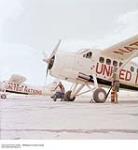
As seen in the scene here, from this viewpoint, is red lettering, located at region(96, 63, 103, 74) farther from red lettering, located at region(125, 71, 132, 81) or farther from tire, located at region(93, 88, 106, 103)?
red lettering, located at region(125, 71, 132, 81)

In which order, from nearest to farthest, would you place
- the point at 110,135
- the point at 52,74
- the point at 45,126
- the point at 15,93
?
the point at 110,135 → the point at 45,126 → the point at 52,74 → the point at 15,93

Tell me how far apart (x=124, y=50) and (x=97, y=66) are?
2.12ft

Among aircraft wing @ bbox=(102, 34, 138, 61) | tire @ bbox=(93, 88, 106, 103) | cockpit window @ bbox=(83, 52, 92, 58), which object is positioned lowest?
tire @ bbox=(93, 88, 106, 103)

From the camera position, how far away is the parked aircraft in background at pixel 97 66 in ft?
23.4

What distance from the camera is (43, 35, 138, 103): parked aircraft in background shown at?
23.4 ft

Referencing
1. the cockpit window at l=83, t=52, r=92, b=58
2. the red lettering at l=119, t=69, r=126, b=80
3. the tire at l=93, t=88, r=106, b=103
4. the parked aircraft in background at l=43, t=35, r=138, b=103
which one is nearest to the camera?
the tire at l=93, t=88, r=106, b=103

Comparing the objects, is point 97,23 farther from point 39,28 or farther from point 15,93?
point 15,93

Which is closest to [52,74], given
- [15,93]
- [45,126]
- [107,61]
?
[107,61]

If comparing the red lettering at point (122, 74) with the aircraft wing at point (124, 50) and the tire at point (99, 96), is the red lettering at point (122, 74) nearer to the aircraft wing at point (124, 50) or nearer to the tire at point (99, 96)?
the aircraft wing at point (124, 50)

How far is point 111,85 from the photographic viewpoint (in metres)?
7.41

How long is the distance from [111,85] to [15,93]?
9.15 meters

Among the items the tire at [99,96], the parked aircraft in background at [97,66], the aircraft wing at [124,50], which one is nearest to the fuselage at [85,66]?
the parked aircraft in background at [97,66]

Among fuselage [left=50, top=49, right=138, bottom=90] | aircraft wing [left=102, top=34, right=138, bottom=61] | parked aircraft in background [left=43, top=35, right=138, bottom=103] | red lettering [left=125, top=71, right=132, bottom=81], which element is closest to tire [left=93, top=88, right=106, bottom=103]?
parked aircraft in background [left=43, top=35, right=138, bottom=103]

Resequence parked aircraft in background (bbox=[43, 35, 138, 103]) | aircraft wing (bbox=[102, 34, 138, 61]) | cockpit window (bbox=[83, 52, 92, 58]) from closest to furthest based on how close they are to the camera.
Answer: parked aircraft in background (bbox=[43, 35, 138, 103]), cockpit window (bbox=[83, 52, 92, 58]), aircraft wing (bbox=[102, 34, 138, 61])
